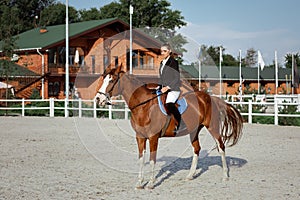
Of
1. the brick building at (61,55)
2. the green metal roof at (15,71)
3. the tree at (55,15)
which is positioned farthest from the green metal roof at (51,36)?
the tree at (55,15)

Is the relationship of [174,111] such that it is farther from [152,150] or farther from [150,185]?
[150,185]

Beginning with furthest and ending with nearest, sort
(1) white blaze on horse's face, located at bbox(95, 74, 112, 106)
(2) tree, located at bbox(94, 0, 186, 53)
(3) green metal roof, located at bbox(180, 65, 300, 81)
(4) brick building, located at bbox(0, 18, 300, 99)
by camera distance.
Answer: (3) green metal roof, located at bbox(180, 65, 300, 81) → (2) tree, located at bbox(94, 0, 186, 53) → (4) brick building, located at bbox(0, 18, 300, 99) → (1) white blaze on horse's face, located at bbox(95, 74, 112, 106)

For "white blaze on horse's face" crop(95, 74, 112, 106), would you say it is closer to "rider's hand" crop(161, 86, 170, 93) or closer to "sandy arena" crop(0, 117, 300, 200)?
"rider's hand" crop(161, 86, 170, 93)

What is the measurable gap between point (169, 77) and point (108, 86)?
41.0 inches

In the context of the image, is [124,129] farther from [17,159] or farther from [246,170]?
[246,170]

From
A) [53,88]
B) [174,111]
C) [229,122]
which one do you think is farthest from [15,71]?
[174,111]

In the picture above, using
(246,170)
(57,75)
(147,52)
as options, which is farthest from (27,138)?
(57,75)

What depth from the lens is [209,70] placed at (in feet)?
178

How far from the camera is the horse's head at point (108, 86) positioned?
7.85 metres

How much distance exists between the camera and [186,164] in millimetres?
10664

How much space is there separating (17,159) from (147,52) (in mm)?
23557

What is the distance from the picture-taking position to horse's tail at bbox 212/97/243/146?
375 inches

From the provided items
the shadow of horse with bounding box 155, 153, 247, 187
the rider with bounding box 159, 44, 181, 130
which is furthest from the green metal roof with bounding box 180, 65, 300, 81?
the rider with bounding box 159, 44, 181, 130

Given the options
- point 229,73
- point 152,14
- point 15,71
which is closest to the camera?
point 15,71
